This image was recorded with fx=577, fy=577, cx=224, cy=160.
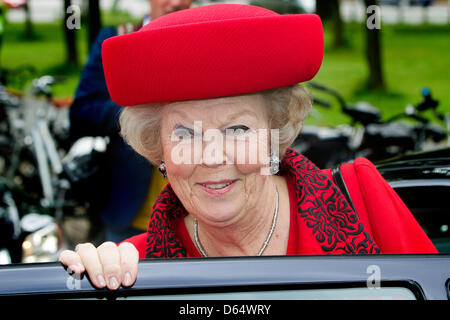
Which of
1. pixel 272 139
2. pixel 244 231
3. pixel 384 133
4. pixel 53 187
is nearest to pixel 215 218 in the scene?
pixel 244 231

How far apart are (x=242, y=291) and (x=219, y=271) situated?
7 centimetres

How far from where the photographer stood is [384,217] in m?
1.68

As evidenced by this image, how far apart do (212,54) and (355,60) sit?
14347 millimetres

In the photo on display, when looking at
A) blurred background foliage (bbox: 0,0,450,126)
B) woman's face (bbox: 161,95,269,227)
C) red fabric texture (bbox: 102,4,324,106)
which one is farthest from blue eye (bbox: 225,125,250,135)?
blurred background foliage (bbox: 0,0,450,126)

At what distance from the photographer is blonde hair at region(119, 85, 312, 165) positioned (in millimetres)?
1663

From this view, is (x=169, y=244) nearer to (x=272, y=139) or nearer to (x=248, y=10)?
(x=272, y=139)

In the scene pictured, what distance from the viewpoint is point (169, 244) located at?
1.72 meters

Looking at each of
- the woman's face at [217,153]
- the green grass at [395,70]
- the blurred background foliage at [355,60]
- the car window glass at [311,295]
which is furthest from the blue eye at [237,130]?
the green grass at [395,70]

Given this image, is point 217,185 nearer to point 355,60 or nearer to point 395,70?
point 395,70

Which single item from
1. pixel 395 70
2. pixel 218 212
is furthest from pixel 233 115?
pixel 395 70

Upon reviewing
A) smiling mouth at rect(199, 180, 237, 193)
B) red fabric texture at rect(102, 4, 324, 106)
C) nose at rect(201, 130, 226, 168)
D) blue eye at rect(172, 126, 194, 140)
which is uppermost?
red fabric texture at rect(102, 4, 324, 106)

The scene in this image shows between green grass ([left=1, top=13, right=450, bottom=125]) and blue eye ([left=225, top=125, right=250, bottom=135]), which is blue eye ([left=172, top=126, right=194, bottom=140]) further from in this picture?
green grass ([left=1, top=13, right=450, bottom=125])

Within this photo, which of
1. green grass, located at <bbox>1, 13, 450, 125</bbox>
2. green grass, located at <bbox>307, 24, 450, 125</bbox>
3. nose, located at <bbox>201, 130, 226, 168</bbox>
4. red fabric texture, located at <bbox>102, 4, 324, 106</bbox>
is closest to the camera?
red fabric texture, located at <bbox>102, 4, 324, 106</bbox>

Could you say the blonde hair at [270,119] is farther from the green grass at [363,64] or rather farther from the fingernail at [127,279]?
the green grass at [363,64]
